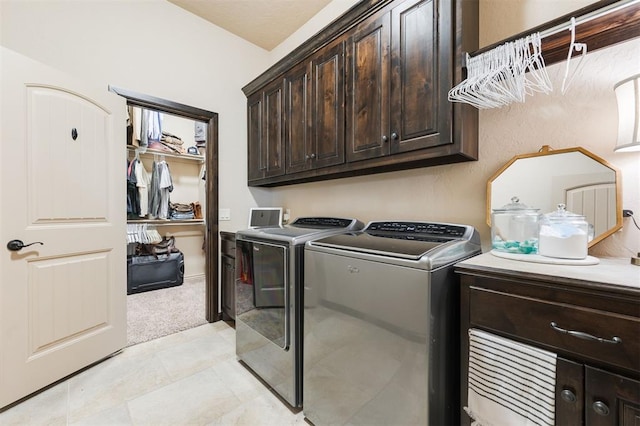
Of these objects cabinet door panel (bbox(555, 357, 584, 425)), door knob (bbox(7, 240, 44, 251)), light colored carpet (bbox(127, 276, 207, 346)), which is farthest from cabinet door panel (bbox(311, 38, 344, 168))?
light colored carpet (bbox(127, 276, 207, 346))

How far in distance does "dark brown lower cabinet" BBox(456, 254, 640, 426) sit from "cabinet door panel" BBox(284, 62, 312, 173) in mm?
1596

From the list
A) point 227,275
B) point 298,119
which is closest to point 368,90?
point 298,119

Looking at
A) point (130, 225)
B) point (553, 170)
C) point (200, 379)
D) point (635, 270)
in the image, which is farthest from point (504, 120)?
point (130, 225)

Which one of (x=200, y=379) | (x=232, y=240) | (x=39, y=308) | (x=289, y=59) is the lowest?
(x=200, y=379)

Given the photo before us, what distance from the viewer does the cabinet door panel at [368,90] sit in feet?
5.30

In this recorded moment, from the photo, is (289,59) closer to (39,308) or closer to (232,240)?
(232,240)

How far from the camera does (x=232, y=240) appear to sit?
257 centimetres

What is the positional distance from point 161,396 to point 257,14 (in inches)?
127

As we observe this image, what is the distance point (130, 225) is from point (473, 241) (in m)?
4.29

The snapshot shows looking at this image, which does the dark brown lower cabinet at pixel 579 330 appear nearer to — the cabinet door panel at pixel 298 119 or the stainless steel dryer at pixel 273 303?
the stainless steel dryer at pixel 273 303

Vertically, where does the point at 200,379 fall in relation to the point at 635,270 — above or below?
below

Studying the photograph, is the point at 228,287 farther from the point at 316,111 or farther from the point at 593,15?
the point at 593,15

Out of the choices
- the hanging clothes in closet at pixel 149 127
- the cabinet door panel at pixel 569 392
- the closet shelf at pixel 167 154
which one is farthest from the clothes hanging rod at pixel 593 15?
the closet shelf at pixel 167 154

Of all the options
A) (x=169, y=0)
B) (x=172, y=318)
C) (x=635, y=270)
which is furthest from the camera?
(x=172, y=318)
